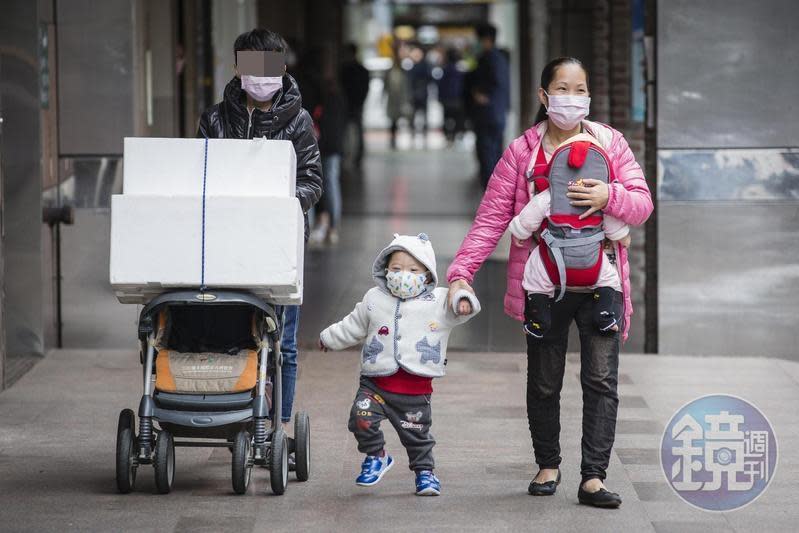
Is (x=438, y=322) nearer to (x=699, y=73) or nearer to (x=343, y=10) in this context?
(x=699, y=73)

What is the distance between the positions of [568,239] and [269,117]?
4.57 ft

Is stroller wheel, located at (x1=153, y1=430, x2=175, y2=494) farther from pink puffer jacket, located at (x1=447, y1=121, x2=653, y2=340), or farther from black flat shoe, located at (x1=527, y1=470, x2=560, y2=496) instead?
black flat shoe, located at (x1=527, y1=470, x2=560, y2=496)

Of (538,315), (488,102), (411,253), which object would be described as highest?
(488,102)

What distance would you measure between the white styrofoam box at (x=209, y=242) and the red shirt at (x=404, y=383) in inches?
22.8

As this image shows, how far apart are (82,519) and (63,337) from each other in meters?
3.88

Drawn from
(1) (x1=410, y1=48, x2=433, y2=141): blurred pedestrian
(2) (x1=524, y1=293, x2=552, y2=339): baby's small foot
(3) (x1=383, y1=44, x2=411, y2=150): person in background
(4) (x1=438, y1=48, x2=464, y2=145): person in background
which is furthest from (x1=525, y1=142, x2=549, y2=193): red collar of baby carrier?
(1) (x1=410, y1=48, x2=433, y2=141): blurred pedestrian

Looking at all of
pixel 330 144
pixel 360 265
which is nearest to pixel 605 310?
pixel 360 265

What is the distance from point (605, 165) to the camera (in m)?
5.80

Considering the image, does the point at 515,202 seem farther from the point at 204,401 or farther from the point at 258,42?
the point at 204,401

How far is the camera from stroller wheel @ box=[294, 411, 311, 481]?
6.19m

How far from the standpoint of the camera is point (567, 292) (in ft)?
19.3

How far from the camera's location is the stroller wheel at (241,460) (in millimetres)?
5891

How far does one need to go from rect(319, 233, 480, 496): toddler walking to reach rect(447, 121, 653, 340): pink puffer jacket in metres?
0.14

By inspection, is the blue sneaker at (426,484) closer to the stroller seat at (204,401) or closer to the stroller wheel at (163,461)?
the stroller seat at (204,401)
